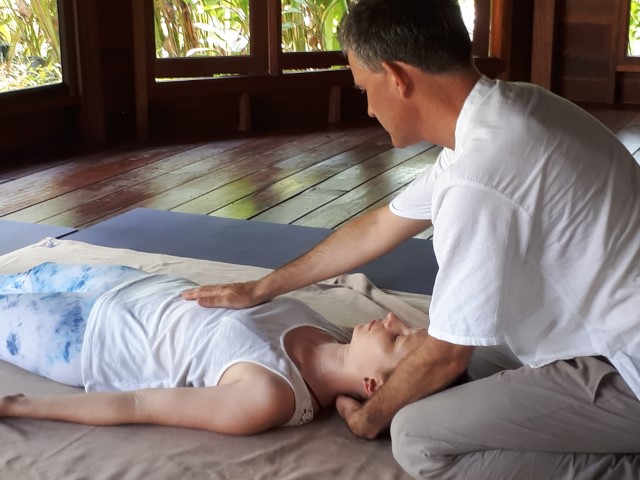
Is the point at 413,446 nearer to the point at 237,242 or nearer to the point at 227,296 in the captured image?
the point at 227,296

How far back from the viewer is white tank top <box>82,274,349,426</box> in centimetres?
182

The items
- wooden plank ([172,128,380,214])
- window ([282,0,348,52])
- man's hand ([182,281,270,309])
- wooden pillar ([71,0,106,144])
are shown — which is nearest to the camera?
man's hand ([182,281,270,309])

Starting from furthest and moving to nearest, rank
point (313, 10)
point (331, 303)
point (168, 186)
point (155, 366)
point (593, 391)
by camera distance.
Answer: point (313, 10) → point (168, 186) → point (331, 303) → point (155, 366) → point (593, 391)

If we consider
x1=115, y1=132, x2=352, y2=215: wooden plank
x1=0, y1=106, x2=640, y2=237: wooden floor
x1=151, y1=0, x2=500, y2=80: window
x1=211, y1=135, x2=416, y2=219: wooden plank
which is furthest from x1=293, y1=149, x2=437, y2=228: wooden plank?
x1=151, y1=0, x2=500, y2=80: window

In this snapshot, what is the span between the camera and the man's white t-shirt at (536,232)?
141 centimetres

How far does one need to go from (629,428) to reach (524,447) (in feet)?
0.57

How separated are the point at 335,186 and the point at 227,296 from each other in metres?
2.25

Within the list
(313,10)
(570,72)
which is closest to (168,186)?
(313,10)

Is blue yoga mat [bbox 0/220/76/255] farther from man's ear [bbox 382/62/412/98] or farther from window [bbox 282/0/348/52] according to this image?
window [bbox 282/0/348/52]

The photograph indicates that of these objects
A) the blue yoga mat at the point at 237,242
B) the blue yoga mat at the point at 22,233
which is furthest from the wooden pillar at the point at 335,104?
the blue yoga mat at the point at 22,233

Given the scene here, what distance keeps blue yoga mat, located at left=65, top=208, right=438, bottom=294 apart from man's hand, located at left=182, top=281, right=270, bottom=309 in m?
0.79

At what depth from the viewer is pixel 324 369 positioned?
186 cm

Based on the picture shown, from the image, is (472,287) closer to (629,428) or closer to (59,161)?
(629,428)

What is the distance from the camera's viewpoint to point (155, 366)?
1.90 m
